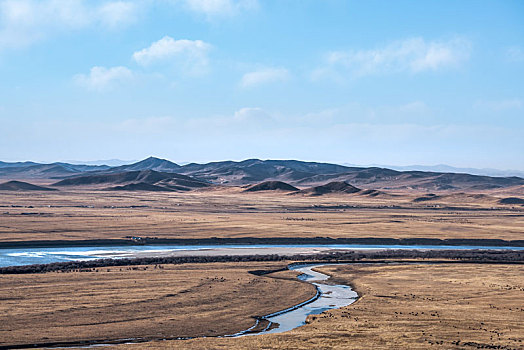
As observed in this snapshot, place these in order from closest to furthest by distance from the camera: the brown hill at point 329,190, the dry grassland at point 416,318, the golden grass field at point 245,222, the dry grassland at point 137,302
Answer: the dry grassland at point 416,318, the dry grassland at point 137,302, the golden grass field at point 245,222, the brown hill at point 329,190

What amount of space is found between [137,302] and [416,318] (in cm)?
1545

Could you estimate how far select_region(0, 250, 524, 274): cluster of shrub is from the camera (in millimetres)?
51875

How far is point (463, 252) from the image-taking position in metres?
66.5

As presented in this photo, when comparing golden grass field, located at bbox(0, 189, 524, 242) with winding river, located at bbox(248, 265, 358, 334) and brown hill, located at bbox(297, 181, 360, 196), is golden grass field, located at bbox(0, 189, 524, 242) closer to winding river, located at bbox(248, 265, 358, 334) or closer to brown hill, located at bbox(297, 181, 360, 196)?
winding river, located at bbox(248, 265, 358, 334)

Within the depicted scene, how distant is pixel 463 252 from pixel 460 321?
112 ft

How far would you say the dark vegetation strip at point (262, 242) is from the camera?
228 ft

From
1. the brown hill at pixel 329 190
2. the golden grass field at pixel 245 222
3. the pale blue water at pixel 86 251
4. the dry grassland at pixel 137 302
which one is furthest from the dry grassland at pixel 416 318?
the brown hill at pixel 329 190

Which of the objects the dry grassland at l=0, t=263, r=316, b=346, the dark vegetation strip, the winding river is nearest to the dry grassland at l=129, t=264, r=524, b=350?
the winding river

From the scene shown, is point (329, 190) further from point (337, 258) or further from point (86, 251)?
point (86, 251)

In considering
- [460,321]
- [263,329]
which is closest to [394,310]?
[460,321]

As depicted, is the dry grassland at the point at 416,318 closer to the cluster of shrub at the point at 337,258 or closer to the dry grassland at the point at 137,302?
the dry grassland at the point at 137,302

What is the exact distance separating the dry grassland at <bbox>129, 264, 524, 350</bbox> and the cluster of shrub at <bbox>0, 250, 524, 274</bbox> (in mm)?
8604

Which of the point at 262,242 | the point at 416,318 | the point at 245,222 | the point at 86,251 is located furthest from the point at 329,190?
the point at 416,318

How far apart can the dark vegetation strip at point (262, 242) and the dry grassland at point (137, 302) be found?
20983mm
